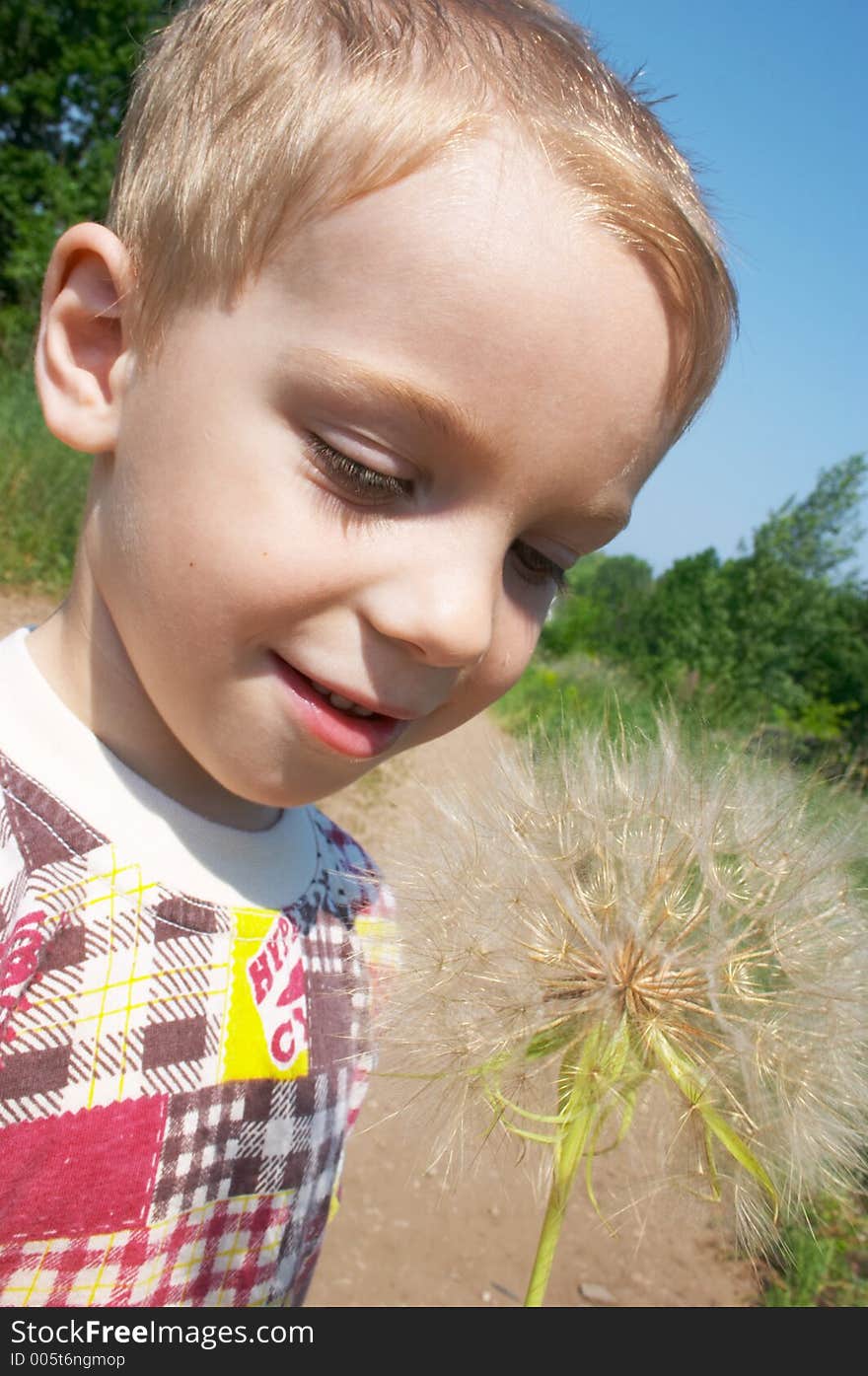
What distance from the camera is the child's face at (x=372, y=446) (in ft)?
2.75

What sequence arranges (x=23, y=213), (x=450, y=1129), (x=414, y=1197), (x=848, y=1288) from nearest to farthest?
(x=450, y=1129), (x=848, y=1288), (x=414, y=1197), (x=23, y=213)

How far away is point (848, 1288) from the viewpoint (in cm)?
293

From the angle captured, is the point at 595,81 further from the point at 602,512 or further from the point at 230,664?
the point at 230,664

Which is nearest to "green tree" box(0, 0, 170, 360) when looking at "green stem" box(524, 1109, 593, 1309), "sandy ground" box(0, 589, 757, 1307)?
"sandy ground" box(0, 589, 757, 1307)

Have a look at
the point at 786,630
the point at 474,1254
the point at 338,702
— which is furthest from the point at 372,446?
the point at 786,630

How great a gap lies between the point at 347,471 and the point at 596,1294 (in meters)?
3.01

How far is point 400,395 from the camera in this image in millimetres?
835

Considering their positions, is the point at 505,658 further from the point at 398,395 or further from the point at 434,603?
the point at 398,395

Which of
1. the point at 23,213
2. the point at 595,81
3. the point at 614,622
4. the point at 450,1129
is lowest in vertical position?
the point at 614,622

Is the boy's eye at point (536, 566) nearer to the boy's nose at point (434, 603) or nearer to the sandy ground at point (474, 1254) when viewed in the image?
the boy's nose at point (434, 603)

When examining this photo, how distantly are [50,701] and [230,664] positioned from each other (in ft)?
0.83

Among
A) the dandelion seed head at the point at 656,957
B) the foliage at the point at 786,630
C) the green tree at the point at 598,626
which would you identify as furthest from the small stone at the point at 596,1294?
the green tree at the point at 598,626

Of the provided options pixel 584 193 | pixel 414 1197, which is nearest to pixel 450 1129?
pixel 584 193

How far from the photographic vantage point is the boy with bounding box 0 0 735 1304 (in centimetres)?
86
